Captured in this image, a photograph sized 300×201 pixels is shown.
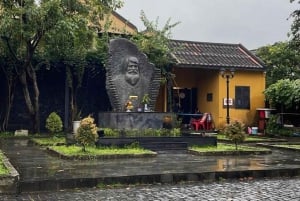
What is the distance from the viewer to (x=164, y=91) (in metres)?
25.3

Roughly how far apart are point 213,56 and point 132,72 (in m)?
10.2

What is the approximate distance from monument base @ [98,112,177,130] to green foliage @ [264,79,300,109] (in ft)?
28.0

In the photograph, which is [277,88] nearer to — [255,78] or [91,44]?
[255,78]

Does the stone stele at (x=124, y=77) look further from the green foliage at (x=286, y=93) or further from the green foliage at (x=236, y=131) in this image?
the green foliage at (x=286, y=93)

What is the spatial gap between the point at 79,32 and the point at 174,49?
779cm

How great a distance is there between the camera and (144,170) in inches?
382

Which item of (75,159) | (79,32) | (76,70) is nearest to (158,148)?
(75,159)

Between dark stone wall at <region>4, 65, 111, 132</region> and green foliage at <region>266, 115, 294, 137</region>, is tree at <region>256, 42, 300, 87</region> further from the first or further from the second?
dark stone wall at <region>4, 65, 111, 132</region>

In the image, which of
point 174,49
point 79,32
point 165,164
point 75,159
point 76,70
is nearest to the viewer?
point 165,164

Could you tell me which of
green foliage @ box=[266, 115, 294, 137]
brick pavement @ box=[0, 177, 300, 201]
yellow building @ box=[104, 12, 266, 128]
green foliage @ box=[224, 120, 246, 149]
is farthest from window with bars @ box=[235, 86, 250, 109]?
brick pavement @ box=[0, 177, 300, 201]

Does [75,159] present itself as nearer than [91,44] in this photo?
Yes

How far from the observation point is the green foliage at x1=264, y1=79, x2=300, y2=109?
863 inches

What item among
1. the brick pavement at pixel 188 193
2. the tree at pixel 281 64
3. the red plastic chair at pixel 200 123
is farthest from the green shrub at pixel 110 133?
the tree at pixel 281 64

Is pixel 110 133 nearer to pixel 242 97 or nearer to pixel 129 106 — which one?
pixel 129 106
